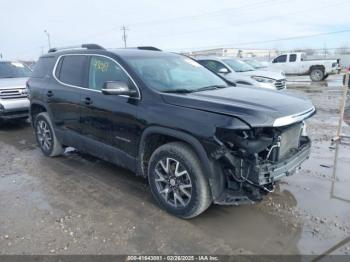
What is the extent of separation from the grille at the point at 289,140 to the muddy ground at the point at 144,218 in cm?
75

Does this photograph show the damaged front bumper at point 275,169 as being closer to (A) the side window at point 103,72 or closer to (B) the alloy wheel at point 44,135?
(A) the side window at point 103,72

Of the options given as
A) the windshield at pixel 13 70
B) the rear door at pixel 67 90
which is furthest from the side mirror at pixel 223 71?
the rear door at pixel 67 90

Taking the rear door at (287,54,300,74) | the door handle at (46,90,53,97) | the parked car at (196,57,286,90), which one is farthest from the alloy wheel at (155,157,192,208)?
the rear door at (287,54,300,74)

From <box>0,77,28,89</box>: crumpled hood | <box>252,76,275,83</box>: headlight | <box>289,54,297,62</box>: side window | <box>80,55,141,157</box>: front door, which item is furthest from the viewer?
<box>289,54,297,62</box>: side window

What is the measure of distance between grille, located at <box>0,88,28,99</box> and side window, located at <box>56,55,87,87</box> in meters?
3.62

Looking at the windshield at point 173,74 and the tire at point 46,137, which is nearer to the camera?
the windshield at point 173,74

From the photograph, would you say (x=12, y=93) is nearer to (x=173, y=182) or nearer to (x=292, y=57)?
(x=173, y=182)

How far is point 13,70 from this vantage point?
1029 centimetres

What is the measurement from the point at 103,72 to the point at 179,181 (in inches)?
78.3

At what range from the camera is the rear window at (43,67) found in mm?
6050

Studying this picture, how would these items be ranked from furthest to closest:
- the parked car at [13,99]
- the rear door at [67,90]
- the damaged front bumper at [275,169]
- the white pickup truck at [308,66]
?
the white pickup truck at [308,66], the parked car at [13,99], the rear door at [67,90], the damaged front bumper at [275,169]

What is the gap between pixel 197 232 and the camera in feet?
11.8

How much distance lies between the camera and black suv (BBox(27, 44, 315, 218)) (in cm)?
334

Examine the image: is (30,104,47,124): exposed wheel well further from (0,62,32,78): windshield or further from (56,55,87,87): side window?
(0,62,32,78): windshield
